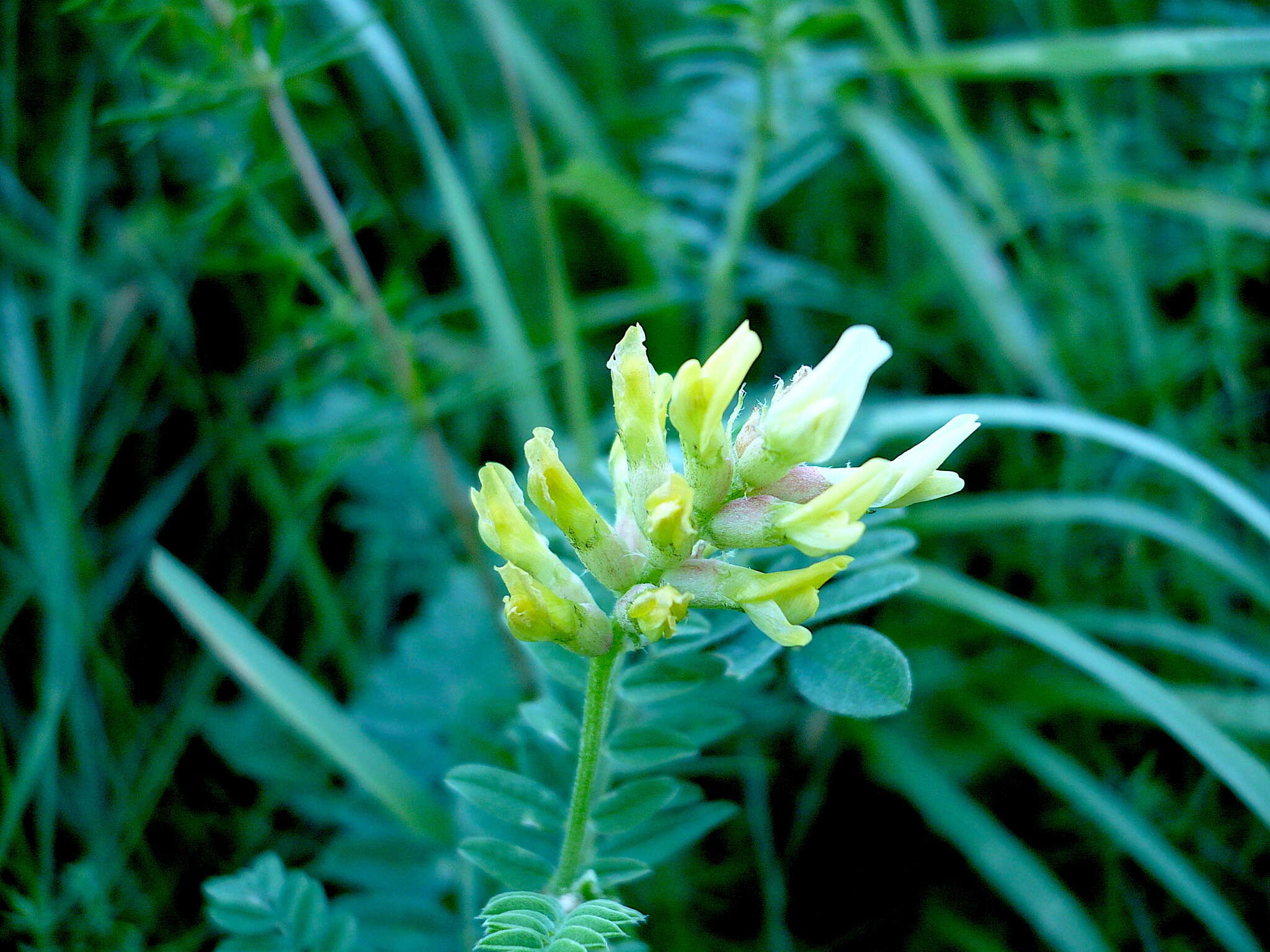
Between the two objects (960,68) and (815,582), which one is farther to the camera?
(960,68)

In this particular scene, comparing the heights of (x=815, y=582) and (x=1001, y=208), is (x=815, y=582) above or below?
below

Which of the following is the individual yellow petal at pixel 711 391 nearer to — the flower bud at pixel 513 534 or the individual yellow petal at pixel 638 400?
the individual yellow petal at pixel 638 400

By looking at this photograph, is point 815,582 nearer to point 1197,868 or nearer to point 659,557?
point 659,557

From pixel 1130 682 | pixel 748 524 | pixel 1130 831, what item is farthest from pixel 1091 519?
pixel 748 524

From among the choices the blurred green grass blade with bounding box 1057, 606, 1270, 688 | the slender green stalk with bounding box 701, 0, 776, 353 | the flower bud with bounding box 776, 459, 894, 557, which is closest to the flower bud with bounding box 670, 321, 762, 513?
the flower bud with bounding box 776, 459, 894, 557

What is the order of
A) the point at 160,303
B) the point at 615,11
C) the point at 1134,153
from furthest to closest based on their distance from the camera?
the point at 615,11
the point at 1134,153
the point at 160,303

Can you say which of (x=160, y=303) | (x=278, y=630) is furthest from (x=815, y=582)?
(x=160, y=303)
